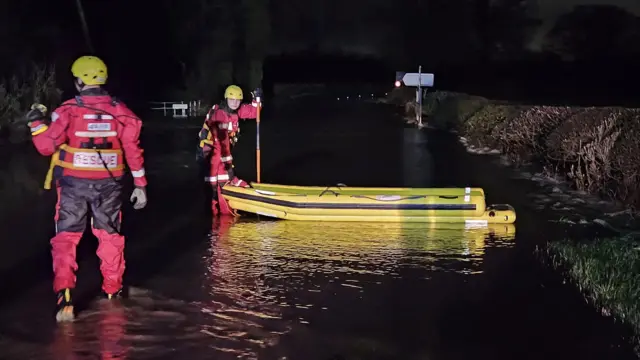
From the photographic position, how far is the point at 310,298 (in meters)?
6.56

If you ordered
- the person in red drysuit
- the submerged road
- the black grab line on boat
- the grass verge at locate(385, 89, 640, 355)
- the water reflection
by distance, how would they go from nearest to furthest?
the submerged road → the grass verge at locate(385, 89, 640, 355) → the water reflection → the black grab line on boat → the person in red drysuit

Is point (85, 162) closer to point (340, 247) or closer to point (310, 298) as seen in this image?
point (310, 298)

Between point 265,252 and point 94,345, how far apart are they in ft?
9.73

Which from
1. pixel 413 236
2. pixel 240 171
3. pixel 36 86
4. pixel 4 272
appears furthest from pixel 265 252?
pixel 36 86


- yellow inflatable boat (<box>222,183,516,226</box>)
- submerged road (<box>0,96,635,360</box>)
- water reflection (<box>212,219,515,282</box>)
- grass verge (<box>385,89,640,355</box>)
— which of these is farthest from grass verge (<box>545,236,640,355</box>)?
yellow inflatable boat (<box>222,183,516,226</box>)

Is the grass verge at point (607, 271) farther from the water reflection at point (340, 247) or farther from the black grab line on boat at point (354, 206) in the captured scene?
the black grab line on boat at point (354, 206)

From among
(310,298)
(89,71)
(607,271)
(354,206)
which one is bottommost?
(310,298)

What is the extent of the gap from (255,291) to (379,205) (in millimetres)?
3072

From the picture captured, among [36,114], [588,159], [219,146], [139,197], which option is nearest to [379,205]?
[219,146]

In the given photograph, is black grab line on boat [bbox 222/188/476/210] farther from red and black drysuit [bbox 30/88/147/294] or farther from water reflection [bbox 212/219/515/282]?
red and black drysuit [bbox 30/88/147/294]

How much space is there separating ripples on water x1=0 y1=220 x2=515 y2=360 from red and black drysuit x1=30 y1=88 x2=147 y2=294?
541mm

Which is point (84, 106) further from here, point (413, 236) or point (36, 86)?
point (36, 86)

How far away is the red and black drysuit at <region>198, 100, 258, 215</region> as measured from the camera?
9828mm

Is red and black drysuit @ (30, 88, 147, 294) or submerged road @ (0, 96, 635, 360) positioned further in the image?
red and black drysuit @ (30, 88, 147, 294)
